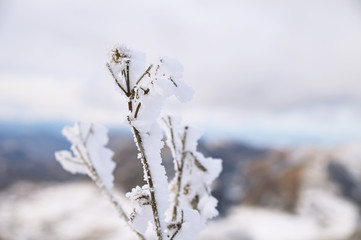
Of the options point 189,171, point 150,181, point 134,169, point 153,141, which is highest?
point 134,169

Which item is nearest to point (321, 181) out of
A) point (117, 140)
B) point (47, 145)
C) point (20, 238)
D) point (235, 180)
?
point (235, 180)

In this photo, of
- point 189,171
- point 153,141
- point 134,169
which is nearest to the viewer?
point 153,141

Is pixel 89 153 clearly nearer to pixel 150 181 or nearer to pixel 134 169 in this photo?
pixel 150 181

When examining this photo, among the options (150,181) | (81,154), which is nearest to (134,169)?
(81,154)

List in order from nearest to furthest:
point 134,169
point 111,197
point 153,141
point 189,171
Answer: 1. point 153,141
2. point 111,197
3. point 189,171
4. point 134,169

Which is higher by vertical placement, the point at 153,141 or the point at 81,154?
the point at 81,154

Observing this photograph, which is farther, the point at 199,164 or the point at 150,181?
the point at 199,164

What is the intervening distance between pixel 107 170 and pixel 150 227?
1.42 feet

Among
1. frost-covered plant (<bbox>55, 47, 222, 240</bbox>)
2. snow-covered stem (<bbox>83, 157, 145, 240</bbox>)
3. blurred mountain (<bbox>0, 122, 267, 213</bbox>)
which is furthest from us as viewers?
blurred mountain (<bbox>0, 122, 267, 213</bbox>)

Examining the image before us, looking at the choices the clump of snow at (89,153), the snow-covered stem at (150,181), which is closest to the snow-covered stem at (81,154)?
the clump of snow at (89,153)

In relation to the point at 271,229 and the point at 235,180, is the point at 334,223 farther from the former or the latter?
the point at 235,180

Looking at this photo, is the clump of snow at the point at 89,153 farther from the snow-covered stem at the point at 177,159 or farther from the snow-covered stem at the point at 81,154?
the snow-covered stem at the point at 177,159

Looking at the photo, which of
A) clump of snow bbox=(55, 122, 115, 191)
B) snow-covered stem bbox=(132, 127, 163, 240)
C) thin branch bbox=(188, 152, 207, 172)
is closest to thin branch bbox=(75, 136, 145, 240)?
clump of snow bbox=(55, 122, 115, 191)

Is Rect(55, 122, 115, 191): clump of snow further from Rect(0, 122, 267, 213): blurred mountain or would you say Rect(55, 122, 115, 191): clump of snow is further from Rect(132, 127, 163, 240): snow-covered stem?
Rect(132, 127, 163, 240): snow-covered stem
